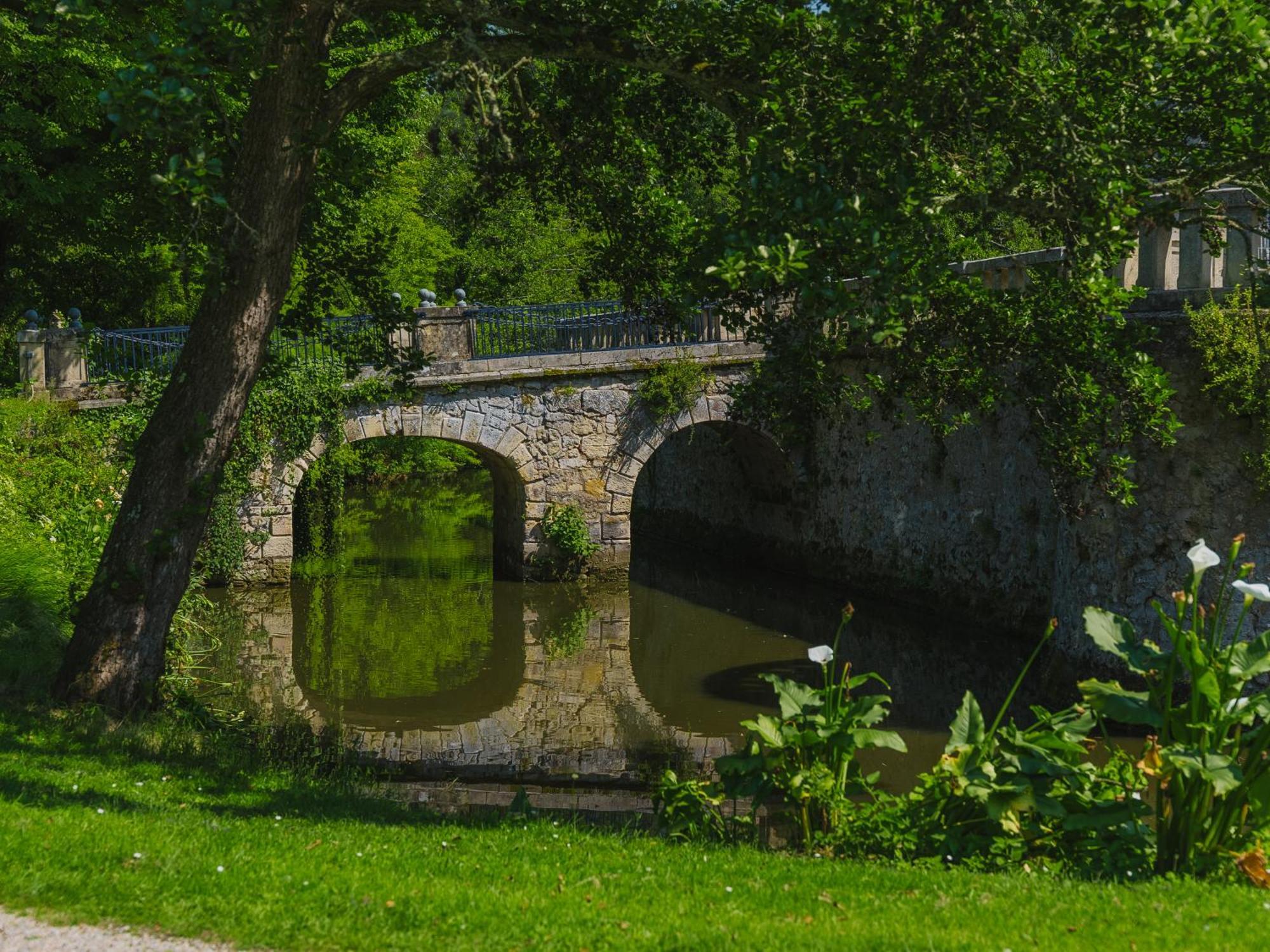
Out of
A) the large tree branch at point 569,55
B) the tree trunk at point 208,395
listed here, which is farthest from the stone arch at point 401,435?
the large tree branch at point 569,55

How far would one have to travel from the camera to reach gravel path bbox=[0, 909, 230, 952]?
427 cm

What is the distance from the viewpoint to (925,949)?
172 inches

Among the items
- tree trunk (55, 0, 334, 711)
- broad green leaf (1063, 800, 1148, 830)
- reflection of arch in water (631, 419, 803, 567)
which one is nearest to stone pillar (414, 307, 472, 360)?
reflection of arch in water (631, 419, 803, 567)

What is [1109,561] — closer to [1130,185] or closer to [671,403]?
[1130,185]

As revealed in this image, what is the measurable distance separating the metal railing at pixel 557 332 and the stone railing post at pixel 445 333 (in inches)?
5.7

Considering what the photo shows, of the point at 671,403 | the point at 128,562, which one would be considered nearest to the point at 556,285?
the point at 671,403

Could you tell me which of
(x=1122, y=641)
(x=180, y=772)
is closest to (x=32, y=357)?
(x=180, y=772)

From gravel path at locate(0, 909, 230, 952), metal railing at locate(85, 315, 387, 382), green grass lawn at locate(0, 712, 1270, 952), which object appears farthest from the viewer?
metal railing at locate(85, 315, 387, 382)

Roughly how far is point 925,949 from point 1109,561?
8508 mm

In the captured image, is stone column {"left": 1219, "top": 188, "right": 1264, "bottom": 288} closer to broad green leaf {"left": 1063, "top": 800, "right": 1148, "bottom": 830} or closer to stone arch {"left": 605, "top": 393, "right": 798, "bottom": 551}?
broad green leaf {"left": 1063, "top": 800, "right": 1148, "bottom": 830}

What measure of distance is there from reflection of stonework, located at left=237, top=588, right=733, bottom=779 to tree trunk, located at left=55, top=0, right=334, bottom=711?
2952mm

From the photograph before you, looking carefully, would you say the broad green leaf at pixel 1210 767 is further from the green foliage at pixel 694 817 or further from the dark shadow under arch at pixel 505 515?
the dark shadow under arch at pixel 505 515

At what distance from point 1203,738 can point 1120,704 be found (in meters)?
0.36

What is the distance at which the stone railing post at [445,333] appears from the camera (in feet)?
62.4
